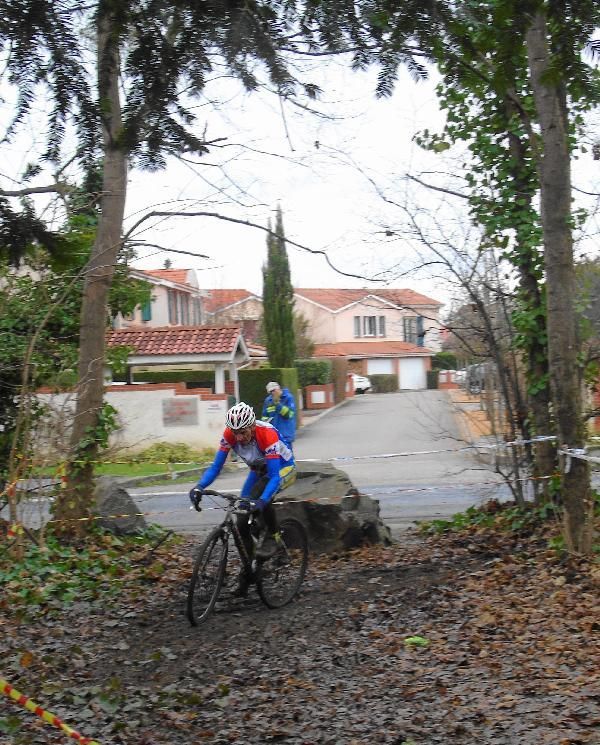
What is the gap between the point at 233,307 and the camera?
2373 inches

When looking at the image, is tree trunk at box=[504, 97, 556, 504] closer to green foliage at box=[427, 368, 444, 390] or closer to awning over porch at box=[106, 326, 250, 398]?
awning over porch at box=[106, 326, 250, 398]

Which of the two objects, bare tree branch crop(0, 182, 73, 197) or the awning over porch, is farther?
the awning over porch

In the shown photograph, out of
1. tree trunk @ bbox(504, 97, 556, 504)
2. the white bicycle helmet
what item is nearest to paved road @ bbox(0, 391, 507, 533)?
tree trunk @ bbox(504, 97, 556, 504)

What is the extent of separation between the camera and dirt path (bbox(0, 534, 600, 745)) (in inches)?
211

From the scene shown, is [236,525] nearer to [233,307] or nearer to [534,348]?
→ [534,348]

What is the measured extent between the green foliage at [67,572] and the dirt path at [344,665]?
0.32m

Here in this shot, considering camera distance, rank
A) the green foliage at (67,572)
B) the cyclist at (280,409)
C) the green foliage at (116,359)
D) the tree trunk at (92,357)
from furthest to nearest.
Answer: the cyclist at (280,409), the green foliage at (116,359), the tree trunk at (92,357), the green foliage at (67,572)

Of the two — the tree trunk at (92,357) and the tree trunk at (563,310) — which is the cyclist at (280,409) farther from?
the tree trunk at (563,310)

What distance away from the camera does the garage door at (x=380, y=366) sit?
79.0 metres

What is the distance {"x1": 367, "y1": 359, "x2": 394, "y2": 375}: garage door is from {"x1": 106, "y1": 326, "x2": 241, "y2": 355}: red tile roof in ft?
155

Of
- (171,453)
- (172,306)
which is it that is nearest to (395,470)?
(171,453)

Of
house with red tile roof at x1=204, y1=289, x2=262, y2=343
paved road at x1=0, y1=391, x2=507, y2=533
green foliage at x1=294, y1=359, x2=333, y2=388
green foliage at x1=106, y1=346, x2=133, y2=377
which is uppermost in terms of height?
house with red tile roof at x1=204, y1=289, x2=262, y2=343

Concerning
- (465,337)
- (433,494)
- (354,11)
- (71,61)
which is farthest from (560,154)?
(433,494)

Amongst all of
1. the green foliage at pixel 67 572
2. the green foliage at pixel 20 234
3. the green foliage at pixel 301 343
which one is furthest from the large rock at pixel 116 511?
the green foliage at pixel 301 343
